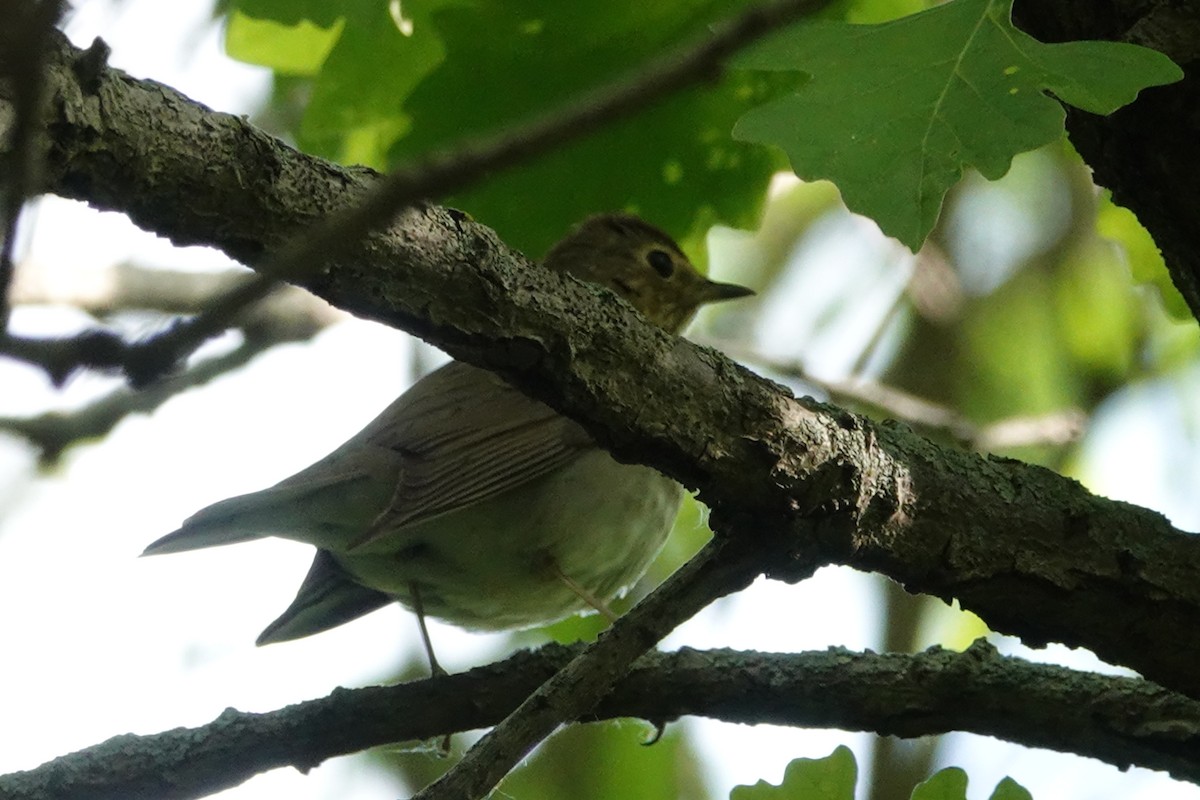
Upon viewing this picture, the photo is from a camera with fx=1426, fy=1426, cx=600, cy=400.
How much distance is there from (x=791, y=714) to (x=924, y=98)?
1386 millimetres

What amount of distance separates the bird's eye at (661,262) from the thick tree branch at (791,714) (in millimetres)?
3669

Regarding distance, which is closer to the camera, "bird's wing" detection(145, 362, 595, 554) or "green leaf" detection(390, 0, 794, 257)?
"green leaf" detection(390, 0, 794, 257)

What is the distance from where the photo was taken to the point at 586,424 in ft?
8.25

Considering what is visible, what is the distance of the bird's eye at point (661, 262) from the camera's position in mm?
6754

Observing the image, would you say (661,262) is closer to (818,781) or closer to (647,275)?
(647,275)

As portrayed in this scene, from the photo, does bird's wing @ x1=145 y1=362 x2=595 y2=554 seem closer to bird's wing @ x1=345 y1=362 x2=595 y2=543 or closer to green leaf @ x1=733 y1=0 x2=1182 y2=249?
bird's wing @ x1=345 y1=362 x2=595 y2=543

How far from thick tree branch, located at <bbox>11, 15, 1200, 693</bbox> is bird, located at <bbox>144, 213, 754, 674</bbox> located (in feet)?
7.33

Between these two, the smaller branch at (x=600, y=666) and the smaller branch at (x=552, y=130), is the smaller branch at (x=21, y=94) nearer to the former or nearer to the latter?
the smaller branch at (x=552, y=130)

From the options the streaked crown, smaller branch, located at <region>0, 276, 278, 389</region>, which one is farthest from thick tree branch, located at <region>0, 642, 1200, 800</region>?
the streaked crown

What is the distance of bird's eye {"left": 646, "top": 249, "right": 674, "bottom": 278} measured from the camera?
6754 mm

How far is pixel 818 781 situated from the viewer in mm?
2846

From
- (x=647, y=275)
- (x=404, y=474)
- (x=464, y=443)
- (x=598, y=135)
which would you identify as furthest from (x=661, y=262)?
(x=598, y=135)

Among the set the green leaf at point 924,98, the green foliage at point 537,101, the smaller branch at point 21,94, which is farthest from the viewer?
the green foliage at point 537,101

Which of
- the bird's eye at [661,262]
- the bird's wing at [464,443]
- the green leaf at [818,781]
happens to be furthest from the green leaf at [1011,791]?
the bird's eye at [661,262]
